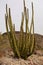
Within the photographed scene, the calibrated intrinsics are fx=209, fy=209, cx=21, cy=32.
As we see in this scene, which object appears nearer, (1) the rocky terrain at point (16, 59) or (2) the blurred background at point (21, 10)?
(1) the rocky terrain at point (16, 59)

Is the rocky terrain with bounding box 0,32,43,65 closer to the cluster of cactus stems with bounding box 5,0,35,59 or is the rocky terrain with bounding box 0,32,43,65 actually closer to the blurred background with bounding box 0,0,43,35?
the cluster of cactus stems with bounding box 5,0,35,59

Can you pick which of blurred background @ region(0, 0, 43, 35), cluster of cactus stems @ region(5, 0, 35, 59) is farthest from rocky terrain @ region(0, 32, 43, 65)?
blurred background @ region(0, 0, 43, 35)

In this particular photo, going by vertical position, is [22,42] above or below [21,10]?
below

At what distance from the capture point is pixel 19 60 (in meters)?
1.30

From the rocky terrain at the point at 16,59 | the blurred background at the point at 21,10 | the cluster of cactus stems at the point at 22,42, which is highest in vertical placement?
the blurred background at the point at 21,10

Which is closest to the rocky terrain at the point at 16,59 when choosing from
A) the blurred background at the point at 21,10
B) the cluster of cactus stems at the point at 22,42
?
the cluster of cactus stems at the point at 22,42

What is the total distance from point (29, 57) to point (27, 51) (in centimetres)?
4

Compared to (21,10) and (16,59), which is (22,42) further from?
(21,10)

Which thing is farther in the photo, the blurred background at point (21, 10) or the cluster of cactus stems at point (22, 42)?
the blurred background at point (21, 10)

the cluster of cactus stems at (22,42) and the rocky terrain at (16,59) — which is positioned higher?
the cluster of cactus stems at (22,42)

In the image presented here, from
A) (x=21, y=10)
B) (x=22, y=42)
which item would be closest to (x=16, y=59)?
(x=22, y=42)

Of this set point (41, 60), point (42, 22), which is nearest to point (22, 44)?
point (41, 60)

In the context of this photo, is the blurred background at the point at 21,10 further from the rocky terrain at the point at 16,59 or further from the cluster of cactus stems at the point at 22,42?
the cluster of cactus stems at the point at 22,42

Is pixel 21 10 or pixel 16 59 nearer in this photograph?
pixel 16 59
